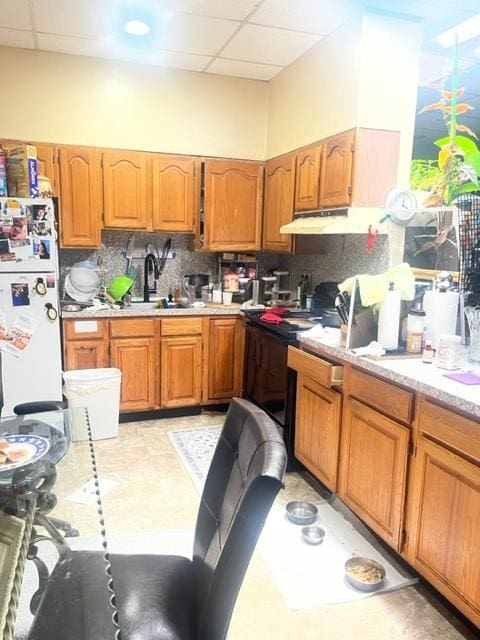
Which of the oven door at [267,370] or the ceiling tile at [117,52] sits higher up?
the ceiling tile at [117,52]

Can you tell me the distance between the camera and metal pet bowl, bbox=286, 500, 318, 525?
8.45ft

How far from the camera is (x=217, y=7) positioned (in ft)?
9.55

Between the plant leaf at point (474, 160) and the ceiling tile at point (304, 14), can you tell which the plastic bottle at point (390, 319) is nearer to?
the plant leaf at point (474, 160)

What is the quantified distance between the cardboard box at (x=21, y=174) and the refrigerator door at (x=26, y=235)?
0.06 metres

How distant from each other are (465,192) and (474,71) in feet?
6.59

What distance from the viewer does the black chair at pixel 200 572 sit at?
107 centimetres

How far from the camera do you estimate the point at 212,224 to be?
4051mm

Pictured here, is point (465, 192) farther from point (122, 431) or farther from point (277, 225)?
point (122, 431)

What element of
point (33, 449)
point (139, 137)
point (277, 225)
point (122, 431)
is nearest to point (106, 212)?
point (139, 137)

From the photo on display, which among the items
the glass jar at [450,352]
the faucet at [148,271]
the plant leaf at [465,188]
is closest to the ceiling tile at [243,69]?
the faucet at [148,271]

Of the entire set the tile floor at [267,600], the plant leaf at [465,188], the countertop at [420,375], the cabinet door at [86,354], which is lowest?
the tile floor at [267,600]

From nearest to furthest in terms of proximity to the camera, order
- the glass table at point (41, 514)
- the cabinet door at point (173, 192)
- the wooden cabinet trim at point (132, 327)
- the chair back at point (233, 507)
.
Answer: the chair back at point (233, 507), the glass table at point (41, 514), the wooden cabinet trim at point (132, 327), the cabinet door at point (173, 192)

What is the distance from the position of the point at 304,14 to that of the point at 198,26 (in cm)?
67

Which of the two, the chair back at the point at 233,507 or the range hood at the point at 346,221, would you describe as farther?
the range hood at the point at 346,221
